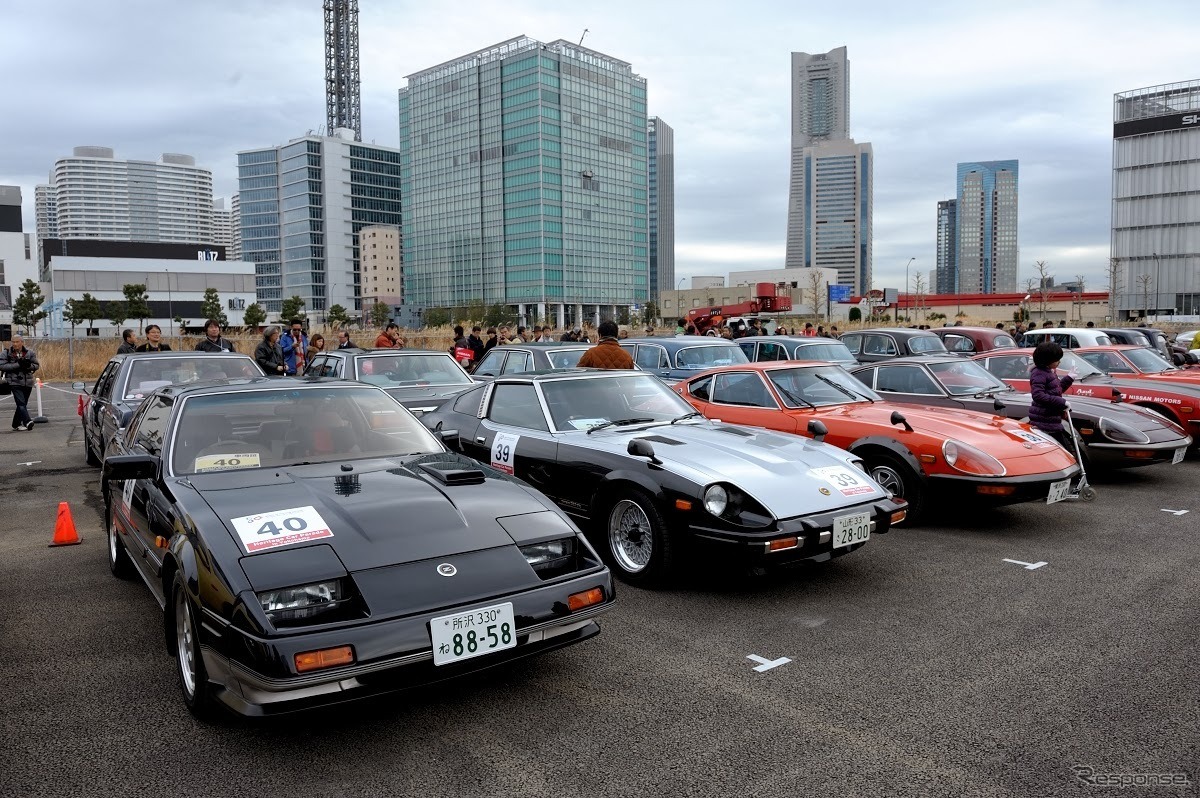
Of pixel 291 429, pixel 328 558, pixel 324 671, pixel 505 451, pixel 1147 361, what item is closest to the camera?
pixel 324 671

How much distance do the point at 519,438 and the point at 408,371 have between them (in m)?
5.04

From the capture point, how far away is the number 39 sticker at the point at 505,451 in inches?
250

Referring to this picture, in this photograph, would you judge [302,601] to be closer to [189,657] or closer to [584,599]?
[189,657]

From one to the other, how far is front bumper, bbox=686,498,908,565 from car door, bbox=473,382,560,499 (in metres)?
1.47

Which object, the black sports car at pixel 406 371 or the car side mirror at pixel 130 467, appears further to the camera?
the black sports car at pixel 406 371

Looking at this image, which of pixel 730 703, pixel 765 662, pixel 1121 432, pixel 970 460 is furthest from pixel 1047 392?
pixel 730 703

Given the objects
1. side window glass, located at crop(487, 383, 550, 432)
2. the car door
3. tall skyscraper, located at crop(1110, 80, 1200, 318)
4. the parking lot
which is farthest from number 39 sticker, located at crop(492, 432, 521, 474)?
tall skyscraper, located at crop(1110, 80, 1200, 318)

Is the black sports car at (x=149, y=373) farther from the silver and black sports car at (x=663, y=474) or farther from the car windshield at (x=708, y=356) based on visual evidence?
the car windshield at (x=708, y=356)

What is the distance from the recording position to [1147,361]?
12.1 m

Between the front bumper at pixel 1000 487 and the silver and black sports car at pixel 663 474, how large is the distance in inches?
50.6

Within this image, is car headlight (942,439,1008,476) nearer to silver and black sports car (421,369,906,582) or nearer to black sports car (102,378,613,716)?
silver and black sports car (421,369,906,582)

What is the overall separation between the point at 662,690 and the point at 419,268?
131878 millimetres

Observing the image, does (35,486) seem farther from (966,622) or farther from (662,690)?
(966,622)

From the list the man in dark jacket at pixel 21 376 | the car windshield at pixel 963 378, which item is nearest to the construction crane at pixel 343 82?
the man in dark jacket at pixel 21 376
